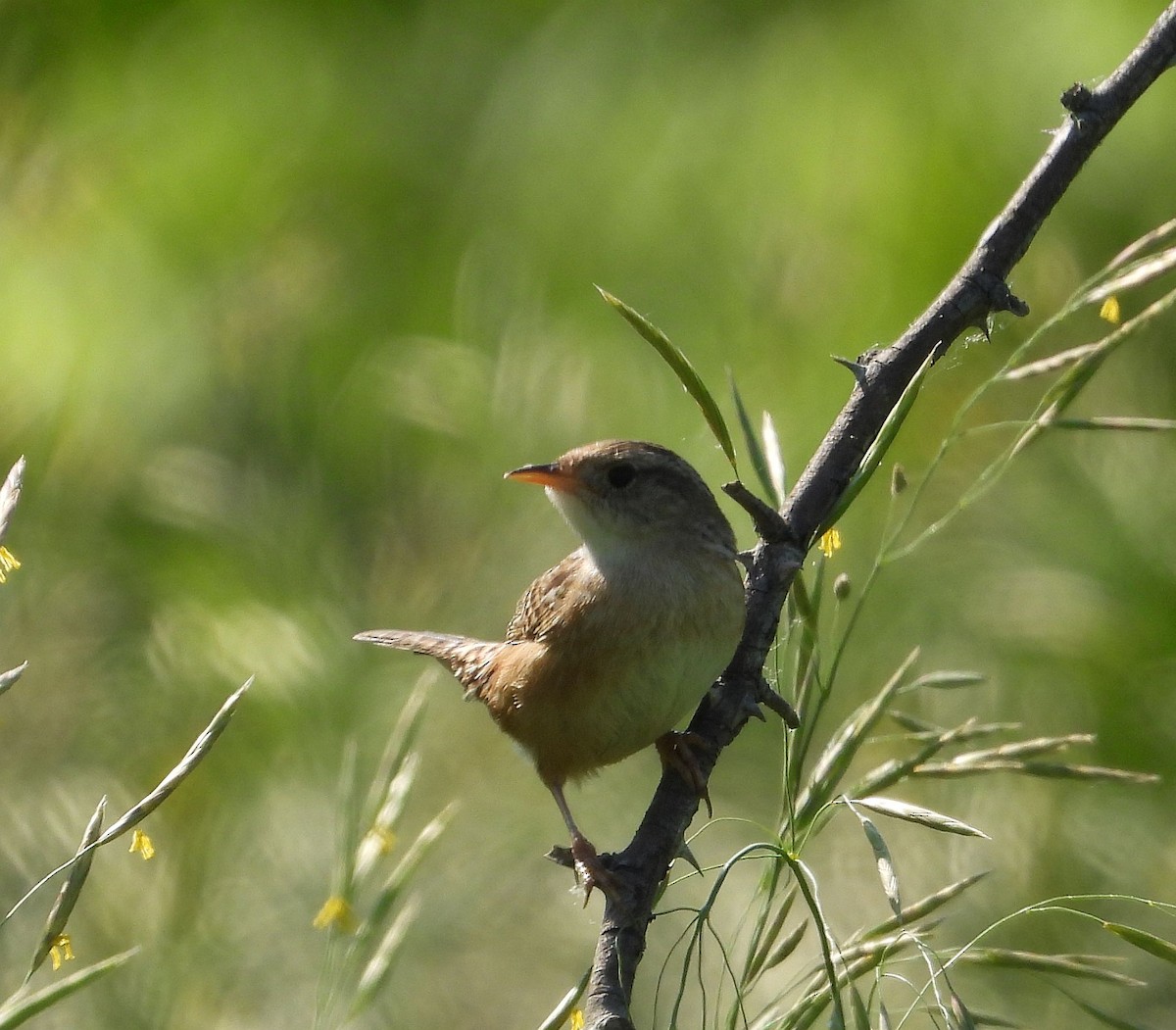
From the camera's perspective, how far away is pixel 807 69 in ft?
13.2

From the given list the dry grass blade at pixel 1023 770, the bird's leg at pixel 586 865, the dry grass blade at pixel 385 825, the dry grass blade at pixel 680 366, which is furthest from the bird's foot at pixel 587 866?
the dry grass blade at pixel 680 366

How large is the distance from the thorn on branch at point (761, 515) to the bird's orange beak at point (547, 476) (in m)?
0.71

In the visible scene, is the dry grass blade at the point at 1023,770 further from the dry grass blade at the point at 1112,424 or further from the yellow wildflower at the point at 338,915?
the yellow wildflower at the point at 338,915

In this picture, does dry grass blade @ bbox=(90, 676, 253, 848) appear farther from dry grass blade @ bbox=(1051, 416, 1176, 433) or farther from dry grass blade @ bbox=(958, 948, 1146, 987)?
dry grass blade @ bbox=(1051, 416, 1176, 433)

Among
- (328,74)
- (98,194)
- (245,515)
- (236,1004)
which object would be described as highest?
(328,74)

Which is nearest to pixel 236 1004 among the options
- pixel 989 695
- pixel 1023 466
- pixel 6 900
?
pixel 6 900

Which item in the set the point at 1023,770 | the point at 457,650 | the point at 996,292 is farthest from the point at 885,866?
the point at 457,650

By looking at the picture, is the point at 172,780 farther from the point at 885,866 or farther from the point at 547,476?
the point at 547,476

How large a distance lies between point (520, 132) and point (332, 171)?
656 mm

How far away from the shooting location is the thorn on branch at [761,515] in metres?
1.59

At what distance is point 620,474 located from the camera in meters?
2.67

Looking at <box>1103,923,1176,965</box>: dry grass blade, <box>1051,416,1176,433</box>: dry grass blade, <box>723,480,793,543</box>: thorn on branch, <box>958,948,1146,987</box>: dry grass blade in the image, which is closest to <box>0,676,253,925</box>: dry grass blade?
<box>723,480,793,543</box>: thorn on branch

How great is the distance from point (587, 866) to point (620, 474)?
37.0 inches

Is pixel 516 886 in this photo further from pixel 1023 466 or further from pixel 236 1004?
pixel 1023 466
